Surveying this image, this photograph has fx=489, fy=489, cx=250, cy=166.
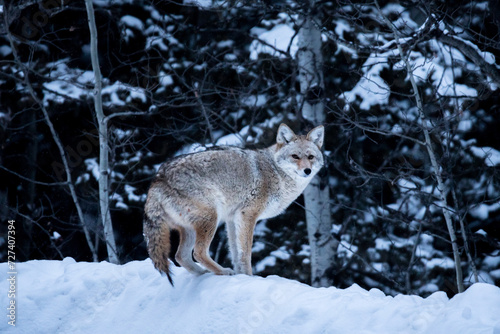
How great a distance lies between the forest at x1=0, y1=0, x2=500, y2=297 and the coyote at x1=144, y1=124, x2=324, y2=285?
2234 mm

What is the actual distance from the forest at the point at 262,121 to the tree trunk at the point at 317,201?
0.02 m

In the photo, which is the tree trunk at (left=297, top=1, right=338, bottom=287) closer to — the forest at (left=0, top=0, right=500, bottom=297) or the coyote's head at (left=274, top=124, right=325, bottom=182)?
the forest at (left=0, top=0, right=500, bottom=297)

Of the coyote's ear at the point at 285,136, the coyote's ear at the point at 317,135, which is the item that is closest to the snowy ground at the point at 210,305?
the coyote's ear at the point at 285,136

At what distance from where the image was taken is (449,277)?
9.45 metres

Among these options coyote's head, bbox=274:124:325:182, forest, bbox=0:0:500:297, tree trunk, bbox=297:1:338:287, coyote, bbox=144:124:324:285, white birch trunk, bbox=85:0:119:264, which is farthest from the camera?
forest, bbox=0:0:500:297

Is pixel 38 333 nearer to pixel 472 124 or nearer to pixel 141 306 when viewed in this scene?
pixel 141 306

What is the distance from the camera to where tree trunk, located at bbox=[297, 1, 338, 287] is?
8383 mm

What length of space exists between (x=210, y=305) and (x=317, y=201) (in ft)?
13.2

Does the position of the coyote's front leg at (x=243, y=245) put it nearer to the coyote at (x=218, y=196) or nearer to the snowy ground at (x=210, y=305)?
the coyote at (x=218, y=196)

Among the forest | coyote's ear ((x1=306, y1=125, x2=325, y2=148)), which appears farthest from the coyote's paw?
the forest

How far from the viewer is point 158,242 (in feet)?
16.9

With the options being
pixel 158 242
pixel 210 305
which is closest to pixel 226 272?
pixel 210 305

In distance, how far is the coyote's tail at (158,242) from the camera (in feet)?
16.5

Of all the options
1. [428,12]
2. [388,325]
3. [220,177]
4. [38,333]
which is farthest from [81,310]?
[428,12]
